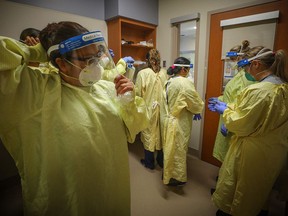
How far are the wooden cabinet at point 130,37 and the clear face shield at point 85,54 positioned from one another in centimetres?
208

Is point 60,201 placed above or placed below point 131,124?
below

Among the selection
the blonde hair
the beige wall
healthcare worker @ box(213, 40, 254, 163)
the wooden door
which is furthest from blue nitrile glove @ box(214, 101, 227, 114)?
the beige wall

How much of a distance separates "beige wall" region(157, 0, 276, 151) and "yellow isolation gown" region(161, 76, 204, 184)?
0.77 metres

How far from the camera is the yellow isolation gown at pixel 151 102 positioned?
2.46 metres

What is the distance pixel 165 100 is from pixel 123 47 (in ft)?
4.94

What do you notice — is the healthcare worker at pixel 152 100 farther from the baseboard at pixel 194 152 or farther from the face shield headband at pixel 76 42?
the face shield headband at pixel 76 42

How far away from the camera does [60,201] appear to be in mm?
742

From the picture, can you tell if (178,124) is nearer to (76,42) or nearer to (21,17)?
(76,42)

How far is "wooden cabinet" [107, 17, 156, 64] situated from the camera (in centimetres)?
275

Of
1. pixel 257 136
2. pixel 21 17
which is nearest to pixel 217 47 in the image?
pixel 257 136

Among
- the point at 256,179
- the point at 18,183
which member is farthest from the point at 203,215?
the point at 18,183

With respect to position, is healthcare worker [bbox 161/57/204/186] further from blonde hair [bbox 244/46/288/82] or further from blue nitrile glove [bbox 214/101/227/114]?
blonde hair [bbox 244/46/288/82]

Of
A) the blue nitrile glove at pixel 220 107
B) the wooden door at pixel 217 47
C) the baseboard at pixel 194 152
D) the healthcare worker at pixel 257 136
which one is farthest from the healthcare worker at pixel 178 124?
the baseboard at pixel 194 152

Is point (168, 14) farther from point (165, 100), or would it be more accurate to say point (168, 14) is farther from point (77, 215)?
point (77, 215)
